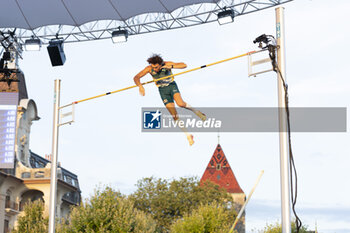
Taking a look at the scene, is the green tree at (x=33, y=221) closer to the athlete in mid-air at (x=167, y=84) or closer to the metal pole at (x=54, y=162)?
the metal pole at (x=54, y=162)

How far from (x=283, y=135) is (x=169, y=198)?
48.4 m

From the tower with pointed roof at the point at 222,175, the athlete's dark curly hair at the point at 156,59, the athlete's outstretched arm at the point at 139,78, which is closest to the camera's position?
the athlete's dark curly hair at the point at 156,59

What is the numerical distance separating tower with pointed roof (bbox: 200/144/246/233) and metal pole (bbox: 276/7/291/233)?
10304 centimetres

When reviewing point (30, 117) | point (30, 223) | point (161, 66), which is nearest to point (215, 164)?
point (30, 117)

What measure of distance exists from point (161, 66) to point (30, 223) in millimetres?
27520

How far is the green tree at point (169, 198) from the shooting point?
2447 inches

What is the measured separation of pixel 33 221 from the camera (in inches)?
1681

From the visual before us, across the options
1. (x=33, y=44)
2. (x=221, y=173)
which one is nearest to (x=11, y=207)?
(x=33, y=44)

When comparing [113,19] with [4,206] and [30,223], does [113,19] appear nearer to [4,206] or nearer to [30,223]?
[30,223]

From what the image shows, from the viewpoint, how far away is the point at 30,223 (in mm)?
42375

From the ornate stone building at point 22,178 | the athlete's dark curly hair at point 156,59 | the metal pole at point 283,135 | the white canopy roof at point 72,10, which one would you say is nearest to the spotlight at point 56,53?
the white canopy roof at point 72,10

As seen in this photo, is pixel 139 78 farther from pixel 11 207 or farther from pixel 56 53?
pixel 11 207

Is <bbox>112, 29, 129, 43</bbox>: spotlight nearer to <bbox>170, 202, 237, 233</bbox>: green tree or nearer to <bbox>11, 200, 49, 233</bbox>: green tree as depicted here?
<bbox>11, 200, 49, 233</bbox>: green tree

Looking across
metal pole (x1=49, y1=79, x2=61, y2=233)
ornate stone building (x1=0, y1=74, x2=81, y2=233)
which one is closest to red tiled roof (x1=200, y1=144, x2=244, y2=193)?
ornate stone building (x1=0, y1=74, x2=81, y2=233)
